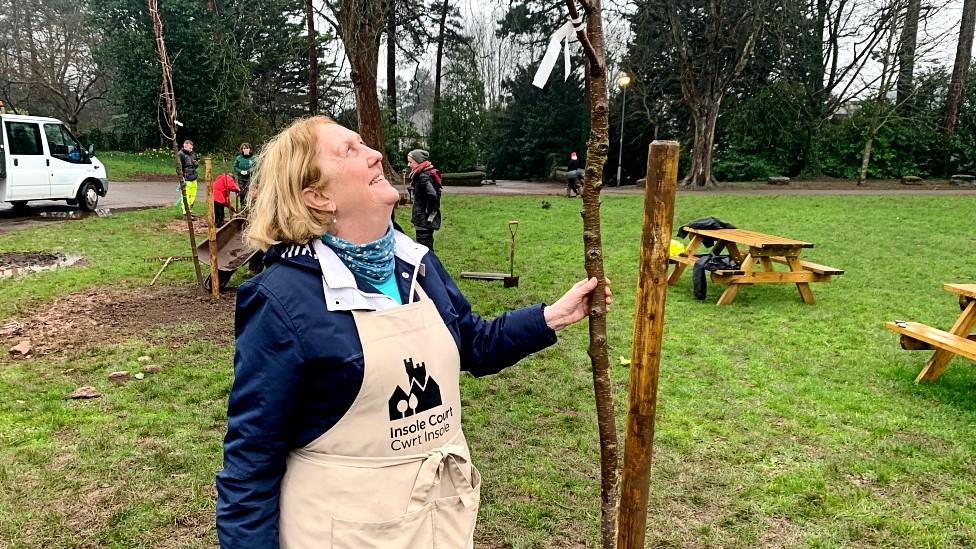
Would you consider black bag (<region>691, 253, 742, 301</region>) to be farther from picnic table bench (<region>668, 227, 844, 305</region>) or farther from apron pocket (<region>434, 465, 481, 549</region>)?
apron pocket (<region>434, 465, 481, 549</region>)

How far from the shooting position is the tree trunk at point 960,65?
23125 mm

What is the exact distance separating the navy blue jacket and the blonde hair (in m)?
0.06

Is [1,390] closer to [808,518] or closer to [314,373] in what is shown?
[314,373]

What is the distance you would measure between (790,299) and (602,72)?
710cm

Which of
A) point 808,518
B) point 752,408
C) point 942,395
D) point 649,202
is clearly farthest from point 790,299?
point 649,202

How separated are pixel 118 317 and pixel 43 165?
411 inches

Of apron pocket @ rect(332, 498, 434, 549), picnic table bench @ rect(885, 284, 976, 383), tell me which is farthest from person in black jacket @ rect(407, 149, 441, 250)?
apron pocket @ rect(332, 498, 434, 549)

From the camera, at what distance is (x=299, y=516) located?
1482mm

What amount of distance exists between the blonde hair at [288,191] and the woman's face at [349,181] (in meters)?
0.02

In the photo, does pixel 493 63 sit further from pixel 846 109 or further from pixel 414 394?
pixel 414 394

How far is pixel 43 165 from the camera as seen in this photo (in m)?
14.4

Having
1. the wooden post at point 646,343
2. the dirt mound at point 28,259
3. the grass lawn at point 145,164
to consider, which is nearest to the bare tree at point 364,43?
the dirt mound at point 28,259

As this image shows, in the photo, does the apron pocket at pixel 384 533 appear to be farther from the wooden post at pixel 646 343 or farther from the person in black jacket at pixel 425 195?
the person in black jacket at pixel 425 195

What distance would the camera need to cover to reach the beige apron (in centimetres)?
146
